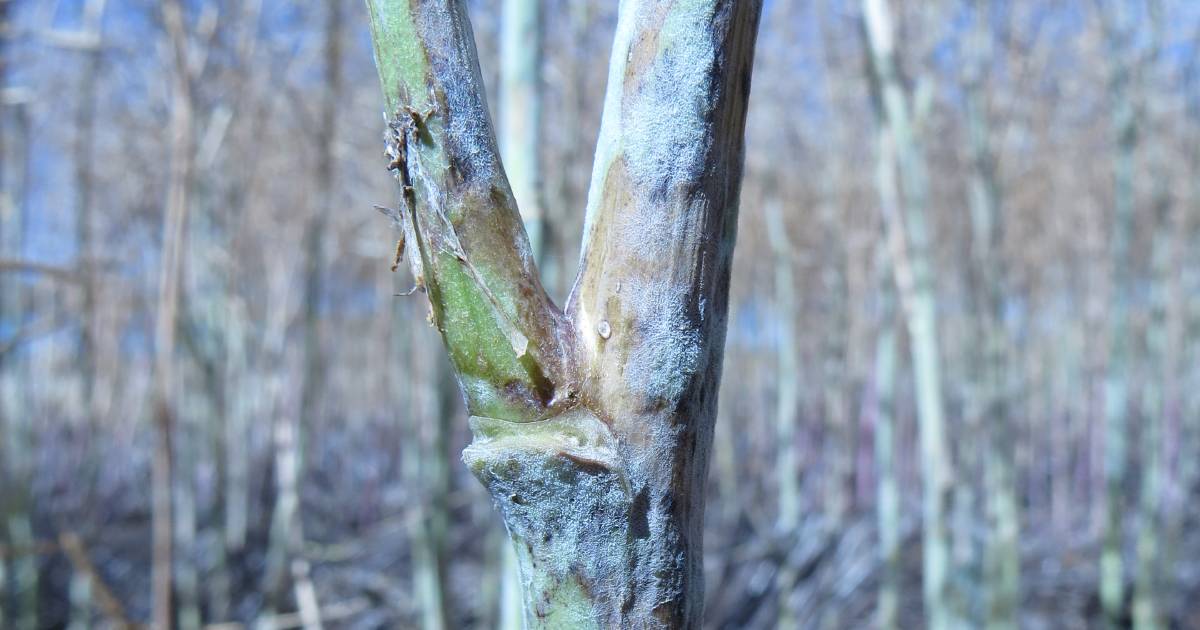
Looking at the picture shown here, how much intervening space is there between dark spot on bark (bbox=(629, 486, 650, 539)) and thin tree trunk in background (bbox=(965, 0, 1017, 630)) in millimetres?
1774

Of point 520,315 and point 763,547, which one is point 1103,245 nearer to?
point 763,547

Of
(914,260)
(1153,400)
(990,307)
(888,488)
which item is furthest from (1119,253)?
(914,260)

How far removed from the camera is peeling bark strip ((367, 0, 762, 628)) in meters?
0.36

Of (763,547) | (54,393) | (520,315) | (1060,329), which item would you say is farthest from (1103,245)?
(54,393)

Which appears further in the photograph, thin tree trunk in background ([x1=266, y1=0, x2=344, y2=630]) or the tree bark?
thin tree trunk in background ([x1=266, y1=0, x2=344, y2=630])

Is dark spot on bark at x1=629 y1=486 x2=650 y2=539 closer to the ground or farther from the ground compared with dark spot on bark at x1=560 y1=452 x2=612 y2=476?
closer to the ground

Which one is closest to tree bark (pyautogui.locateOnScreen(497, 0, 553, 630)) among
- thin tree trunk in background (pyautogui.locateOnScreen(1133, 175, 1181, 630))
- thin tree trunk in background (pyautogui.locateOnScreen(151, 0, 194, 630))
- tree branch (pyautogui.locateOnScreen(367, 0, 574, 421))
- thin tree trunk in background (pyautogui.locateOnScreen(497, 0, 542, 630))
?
thin tree trunk in background (pyautogui.locateOnScreen(497, 0, 542, 630))

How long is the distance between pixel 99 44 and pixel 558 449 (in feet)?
3.36

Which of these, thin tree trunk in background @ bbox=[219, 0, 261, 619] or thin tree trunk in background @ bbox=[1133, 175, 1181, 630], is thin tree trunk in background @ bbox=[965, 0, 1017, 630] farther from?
thin tree trunk in background @ bbox=[219, 0, 261, 619]

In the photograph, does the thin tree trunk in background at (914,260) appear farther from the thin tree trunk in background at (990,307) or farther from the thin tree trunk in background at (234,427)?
the thin tree trunk in background at (234,427)

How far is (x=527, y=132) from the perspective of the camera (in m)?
0.87

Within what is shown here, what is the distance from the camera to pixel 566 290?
2723 millimetres

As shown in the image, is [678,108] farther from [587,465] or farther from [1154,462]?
[1154,462]

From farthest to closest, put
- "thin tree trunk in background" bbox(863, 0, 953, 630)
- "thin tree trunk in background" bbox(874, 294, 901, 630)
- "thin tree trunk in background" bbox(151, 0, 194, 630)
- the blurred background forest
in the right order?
"thin tree trunk in background" bbox(874, 294, 901, 630) < the blurred background forest < "thin tree trunk in background" bbox(863, 0, 953, 630) < "thin tree trunk in background" bbox(151, 0, 194, 630)
